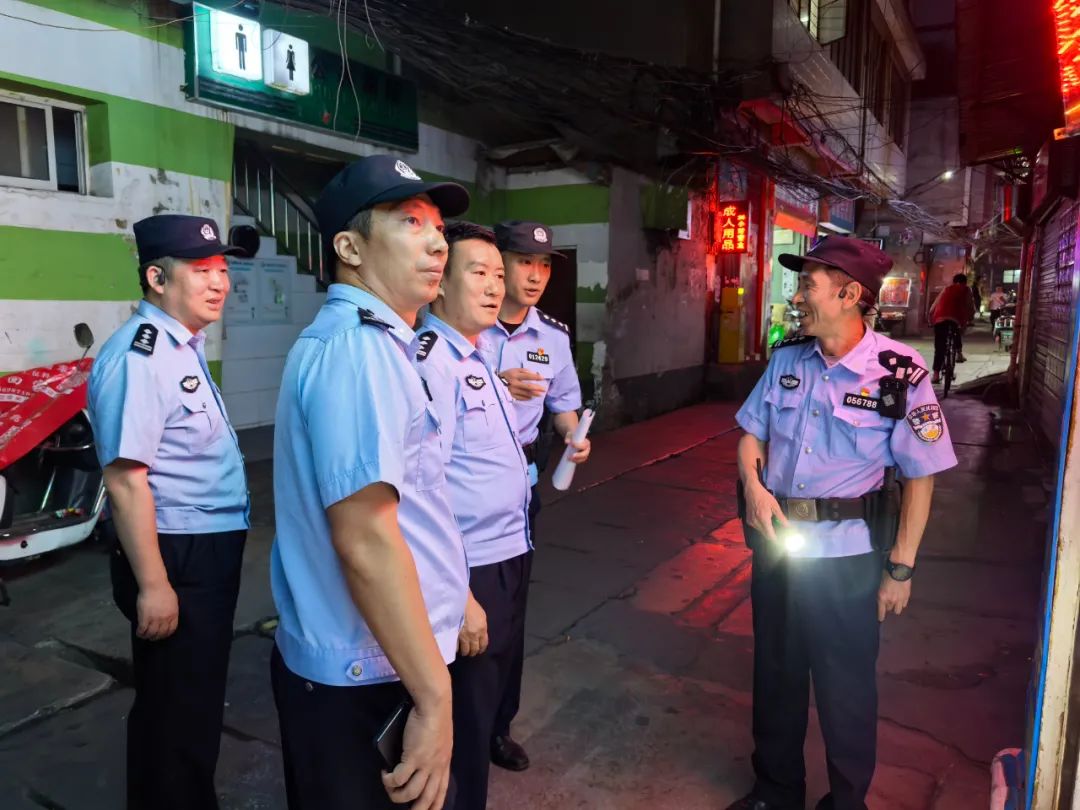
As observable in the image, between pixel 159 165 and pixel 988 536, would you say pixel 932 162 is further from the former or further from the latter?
pixel 159 165

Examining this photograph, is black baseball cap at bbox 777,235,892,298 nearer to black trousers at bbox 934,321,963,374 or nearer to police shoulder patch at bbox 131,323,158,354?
police shoulder patch at bbox 131,323,158,354

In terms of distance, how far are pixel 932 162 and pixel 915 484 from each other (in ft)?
86.9

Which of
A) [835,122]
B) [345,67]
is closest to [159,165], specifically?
[345,67]

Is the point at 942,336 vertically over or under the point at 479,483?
over

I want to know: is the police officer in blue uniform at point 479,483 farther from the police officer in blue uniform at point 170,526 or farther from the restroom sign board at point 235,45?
the restroom sign board at point 235,45

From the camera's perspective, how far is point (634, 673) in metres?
3.37

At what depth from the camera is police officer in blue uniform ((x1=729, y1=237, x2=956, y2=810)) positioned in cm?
222

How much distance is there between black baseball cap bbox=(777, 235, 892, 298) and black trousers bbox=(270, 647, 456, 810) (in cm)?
172

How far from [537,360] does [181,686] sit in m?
1.73

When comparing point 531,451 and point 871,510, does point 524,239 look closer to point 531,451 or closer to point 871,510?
point 531,451

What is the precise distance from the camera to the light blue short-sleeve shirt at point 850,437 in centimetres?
221

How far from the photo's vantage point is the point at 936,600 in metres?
4.09

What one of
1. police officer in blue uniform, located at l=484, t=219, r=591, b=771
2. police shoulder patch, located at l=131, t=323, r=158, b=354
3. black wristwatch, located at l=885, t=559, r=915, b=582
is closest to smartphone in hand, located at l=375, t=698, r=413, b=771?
police shoulder patch, located at l=131, t=323, r=158, b=354

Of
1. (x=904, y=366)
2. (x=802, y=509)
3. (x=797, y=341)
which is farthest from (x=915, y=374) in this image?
(x=802, y=509)
